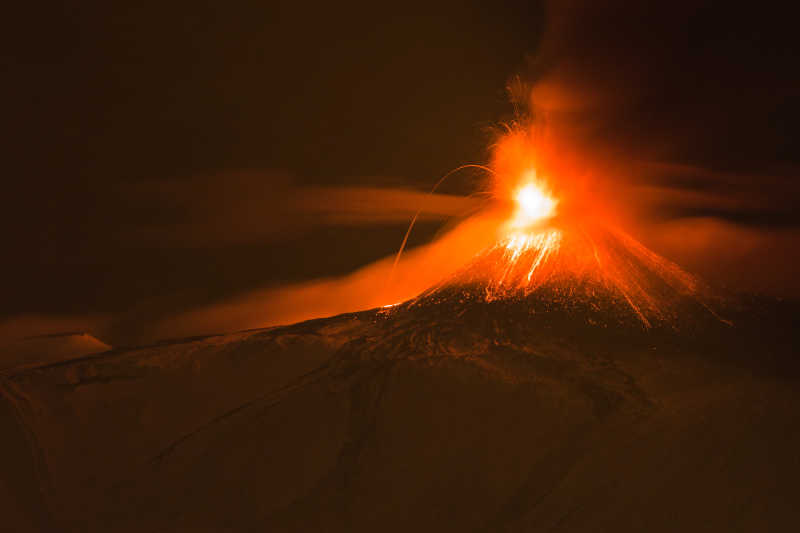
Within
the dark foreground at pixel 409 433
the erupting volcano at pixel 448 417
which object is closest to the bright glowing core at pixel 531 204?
the erupting volcano at pixel 448 417

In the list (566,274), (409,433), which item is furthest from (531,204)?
(409,433)

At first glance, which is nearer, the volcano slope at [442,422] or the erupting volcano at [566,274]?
the volcano slope at [442,422]

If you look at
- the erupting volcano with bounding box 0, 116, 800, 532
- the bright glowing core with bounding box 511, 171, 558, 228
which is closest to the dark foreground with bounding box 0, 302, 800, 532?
the erupting volcano with bounding box 0, 116, 800, 532

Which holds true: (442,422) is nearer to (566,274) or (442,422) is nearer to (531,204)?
(566,274)

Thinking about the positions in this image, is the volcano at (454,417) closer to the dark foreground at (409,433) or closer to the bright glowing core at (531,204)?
the dark foreground at (409,433)

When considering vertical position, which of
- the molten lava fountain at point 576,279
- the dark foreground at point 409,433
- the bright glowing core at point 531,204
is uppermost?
the bright glowing core at point 531,204

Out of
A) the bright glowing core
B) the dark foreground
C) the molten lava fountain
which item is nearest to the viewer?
the dark foreground

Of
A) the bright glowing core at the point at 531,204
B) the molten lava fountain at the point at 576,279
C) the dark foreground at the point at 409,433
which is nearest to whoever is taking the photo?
the dark foreground at the point at 409,433

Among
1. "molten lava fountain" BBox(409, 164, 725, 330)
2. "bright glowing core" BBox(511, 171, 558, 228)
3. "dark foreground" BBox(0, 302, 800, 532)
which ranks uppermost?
"bright glowing core" BBox(511, 171, 558, 228)

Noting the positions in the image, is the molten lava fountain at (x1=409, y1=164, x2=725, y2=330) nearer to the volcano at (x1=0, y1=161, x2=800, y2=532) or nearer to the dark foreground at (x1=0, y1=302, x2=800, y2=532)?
the volcano at (x1=0, y1=161, x2=800, y2=532)
